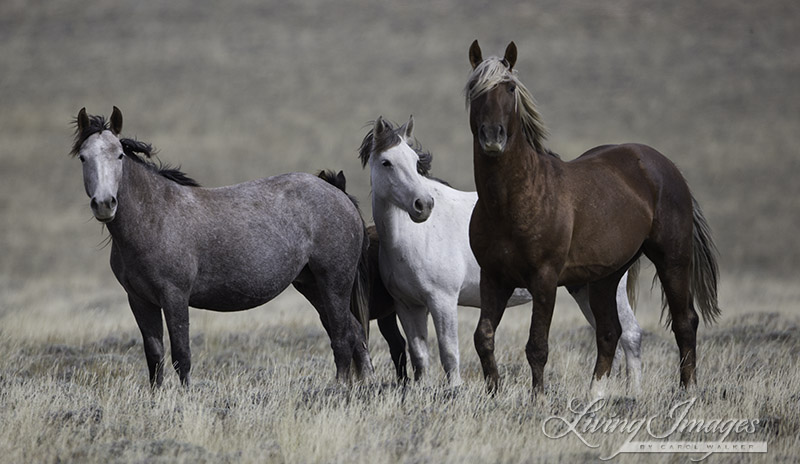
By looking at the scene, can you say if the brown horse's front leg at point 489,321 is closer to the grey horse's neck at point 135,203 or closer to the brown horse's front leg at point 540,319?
the brown horse's front leg at point 540,319

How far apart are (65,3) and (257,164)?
65.1 feet

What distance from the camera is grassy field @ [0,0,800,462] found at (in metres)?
5.52

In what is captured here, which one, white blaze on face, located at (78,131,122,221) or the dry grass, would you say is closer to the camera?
the dry grass

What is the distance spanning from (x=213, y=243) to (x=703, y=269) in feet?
13.3

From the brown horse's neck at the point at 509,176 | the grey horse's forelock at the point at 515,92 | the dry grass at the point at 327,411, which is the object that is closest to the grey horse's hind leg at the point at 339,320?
the dry grass at the point at 327,411

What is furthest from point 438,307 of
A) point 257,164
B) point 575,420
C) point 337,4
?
point 337,4

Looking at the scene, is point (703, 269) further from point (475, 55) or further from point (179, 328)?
point (179, 328)

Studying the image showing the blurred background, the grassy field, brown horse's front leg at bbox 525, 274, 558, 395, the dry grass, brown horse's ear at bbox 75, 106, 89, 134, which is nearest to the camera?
the dry grass

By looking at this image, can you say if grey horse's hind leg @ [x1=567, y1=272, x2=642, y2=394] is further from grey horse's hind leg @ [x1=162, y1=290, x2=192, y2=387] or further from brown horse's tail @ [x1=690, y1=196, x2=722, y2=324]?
grey horse's hind leg @ [x1=162, y1=290, x2=192, y2=387]

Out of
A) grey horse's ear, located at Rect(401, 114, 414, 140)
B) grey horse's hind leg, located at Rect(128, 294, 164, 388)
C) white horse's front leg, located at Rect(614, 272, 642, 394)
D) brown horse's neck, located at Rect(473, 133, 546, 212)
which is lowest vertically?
white horse's front leg, located at Rect(614, 272, 642, 394)

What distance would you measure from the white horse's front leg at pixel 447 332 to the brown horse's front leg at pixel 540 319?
1.41 m

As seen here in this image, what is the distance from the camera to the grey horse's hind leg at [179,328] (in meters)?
6.47

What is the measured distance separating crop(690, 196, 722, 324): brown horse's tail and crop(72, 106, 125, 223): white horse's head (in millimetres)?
4663

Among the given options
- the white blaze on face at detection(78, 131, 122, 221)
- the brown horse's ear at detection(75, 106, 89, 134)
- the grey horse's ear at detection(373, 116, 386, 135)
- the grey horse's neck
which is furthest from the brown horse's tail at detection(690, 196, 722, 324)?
the brown horse's ear at detection(75, 106, 89, 134)
